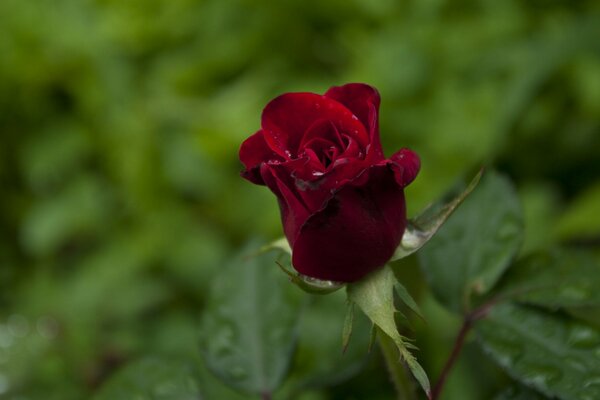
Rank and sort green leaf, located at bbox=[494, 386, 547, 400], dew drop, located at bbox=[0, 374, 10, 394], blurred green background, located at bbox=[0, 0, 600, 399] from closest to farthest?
1. green leaf, located at bbox=[494, 386, 547, 400]
2. dew drop, located at bbox=[0, 374, 10, 394]
3. blurred green background, located at bbox=[0, 0, 600, 399]

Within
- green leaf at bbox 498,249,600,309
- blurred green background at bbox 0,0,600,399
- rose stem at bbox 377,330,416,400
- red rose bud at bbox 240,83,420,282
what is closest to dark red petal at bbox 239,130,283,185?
red rose bud at bbox 240,83,420,282

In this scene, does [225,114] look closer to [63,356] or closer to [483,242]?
[63,356]

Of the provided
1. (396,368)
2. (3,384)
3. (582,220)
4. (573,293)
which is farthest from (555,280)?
(3,384)

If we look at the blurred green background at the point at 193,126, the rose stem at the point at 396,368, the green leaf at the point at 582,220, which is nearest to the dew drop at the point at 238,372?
the rose stem at the point at 396,368

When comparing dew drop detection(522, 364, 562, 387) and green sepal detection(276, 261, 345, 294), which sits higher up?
green sepal detection(276, 261, 345, 294)

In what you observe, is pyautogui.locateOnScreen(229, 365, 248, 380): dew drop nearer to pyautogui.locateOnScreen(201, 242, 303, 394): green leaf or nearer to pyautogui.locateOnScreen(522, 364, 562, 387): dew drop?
pyautogui.locateOnScreen(201, 242, 303, 394): green leaf

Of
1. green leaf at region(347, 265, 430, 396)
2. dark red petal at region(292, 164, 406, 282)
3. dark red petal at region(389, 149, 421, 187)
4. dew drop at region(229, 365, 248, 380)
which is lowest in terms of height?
dew drop at region(229, 365, 248, 380)
